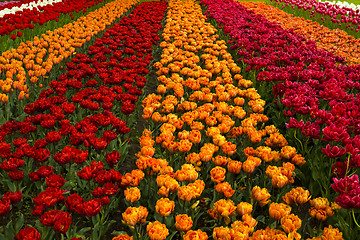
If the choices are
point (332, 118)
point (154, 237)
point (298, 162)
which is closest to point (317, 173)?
point (298, 162)

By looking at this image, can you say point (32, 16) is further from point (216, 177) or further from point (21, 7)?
point (216, 177)

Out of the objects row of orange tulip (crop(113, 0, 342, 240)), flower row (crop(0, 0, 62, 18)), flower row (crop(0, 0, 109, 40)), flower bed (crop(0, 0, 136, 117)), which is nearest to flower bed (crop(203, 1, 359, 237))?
row of orange tulip (crop(113, 0, 342, 240))

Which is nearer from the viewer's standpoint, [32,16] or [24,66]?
[24,66]

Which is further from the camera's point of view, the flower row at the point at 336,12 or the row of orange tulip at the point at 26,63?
the flower row at the point at 336,12

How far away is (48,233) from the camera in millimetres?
2525

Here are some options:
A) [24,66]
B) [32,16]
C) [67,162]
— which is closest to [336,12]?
[32,16]

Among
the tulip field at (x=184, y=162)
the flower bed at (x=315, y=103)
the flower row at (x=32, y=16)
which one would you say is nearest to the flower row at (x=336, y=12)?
the flower bed at (x=315, y=103)

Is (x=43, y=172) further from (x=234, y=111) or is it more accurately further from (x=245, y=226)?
(x=234, y=111)

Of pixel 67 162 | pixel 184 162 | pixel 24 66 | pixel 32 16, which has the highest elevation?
pixel 32 16

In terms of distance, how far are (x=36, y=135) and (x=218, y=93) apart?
9.78 feet

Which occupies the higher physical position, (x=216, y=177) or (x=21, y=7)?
(x=21, y=7)

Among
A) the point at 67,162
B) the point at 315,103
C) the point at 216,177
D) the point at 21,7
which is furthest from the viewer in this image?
the point at 21,7

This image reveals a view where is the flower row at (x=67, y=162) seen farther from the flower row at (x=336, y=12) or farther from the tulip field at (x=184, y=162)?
the flower row at (x=336, y=12)

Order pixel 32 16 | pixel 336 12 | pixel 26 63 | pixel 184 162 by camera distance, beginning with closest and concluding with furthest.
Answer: pixel 184 162 → pixel 26 63 → pixel 32 16 → pixel 336 12
